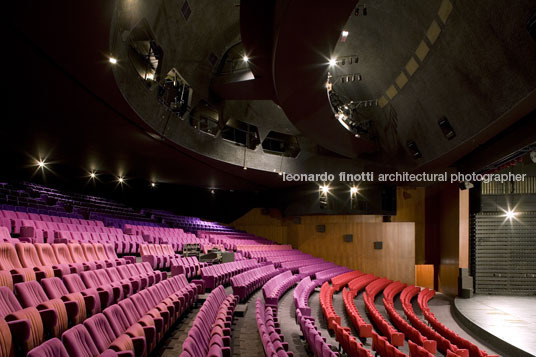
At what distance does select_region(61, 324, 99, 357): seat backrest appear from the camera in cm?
126

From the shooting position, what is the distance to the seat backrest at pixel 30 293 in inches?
64.5

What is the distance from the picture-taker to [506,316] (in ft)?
14.3

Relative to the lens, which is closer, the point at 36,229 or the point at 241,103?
the point at 36,229

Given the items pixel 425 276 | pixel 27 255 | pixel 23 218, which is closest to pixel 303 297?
pixel 27 255

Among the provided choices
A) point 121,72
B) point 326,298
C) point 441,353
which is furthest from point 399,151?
point 121,72

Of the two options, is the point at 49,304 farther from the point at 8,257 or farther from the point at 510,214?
the point at 510,214

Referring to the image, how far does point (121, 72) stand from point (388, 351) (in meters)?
3.43

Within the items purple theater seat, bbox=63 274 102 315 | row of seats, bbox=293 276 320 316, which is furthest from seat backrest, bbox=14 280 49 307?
row of seats, bbox=293 276 320 316

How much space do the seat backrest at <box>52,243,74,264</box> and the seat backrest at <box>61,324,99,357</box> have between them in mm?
1402

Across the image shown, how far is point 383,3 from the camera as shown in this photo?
513 cm

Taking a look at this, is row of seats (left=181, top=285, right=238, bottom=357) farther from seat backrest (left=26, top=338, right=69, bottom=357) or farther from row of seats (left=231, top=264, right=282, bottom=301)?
row of seats (left=231, top=264, right=282, bottom=301)

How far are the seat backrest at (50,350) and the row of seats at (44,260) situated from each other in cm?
78

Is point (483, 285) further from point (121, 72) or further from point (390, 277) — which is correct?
point (121, 72)

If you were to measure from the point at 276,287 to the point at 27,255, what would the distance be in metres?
2.32
